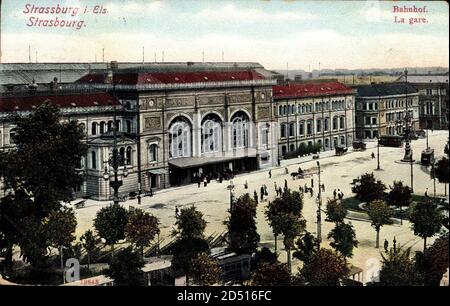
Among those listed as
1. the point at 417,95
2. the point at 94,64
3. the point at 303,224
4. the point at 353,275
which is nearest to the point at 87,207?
the point at 94,64

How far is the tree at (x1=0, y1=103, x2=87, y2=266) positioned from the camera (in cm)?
1764

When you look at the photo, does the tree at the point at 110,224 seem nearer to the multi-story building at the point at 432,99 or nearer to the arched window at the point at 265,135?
the arched window at the point at 265,135

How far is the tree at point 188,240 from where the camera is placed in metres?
16.7

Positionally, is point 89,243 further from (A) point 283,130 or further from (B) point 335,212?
(A) point 283,130

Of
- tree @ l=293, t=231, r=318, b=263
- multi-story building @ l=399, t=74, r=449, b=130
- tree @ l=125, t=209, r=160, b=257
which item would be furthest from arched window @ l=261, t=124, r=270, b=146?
tree @ l=125, t=209, r=160, b=257

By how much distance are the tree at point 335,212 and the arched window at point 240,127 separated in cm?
428

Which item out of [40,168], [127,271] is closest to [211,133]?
[40,168]

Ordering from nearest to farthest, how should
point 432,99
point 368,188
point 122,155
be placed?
point 432,99, point 368,188, point 122,155

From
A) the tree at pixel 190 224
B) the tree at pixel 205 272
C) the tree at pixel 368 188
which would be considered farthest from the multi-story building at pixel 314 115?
the tree at pixel 205 272

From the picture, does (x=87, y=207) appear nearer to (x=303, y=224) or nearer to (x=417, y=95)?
(x=303, y=224)

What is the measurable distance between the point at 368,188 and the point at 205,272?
686 centimetres

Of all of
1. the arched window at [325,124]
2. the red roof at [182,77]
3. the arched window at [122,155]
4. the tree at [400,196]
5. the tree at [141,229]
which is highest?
the red roof at [182,77]

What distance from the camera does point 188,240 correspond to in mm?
17594
